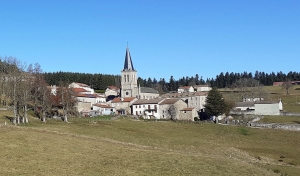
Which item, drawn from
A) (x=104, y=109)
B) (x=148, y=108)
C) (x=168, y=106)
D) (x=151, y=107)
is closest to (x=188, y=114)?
(x=168, y=106)

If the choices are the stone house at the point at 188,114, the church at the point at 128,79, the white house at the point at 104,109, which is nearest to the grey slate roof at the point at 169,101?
the stone house at the point at 188,114

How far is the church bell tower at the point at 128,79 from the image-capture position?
126900 millimetres

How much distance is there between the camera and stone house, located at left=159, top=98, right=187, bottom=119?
10394 cm

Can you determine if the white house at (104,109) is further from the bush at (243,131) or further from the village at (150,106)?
the bush at (243,131)

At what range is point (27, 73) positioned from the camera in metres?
81.6

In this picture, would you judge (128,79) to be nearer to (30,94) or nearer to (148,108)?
(148,108)

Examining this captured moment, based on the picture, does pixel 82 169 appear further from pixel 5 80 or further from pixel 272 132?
pixel 5 80

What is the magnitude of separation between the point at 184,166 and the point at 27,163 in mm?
13289

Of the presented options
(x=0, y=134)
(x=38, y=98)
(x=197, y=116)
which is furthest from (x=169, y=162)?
(x=197, y=116)

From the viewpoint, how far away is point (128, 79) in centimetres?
12762

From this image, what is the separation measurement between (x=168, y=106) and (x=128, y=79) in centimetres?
2696

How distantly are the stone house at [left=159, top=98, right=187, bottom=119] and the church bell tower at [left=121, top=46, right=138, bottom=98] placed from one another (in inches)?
830

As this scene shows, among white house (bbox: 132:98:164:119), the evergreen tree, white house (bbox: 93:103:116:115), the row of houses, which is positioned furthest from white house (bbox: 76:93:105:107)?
the evergreen tree

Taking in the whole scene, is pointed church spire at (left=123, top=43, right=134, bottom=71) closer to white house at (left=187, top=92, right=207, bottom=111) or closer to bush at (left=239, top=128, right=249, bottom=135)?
white house at (left=187, top=92, right=207, bottom=111)
